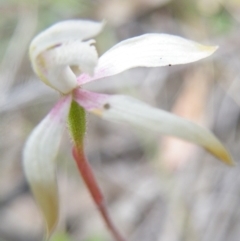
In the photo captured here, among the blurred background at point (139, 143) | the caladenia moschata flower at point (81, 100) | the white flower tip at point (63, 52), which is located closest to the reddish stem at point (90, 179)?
the caladenia moschata flower at point (81, 100)

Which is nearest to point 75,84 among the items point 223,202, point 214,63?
point 223,202

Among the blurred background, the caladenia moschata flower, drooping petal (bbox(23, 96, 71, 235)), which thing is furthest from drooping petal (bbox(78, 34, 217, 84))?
the blurred background

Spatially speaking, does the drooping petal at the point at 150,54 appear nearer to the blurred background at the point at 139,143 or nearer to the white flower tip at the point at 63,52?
the white flower tip at the point at 63,52

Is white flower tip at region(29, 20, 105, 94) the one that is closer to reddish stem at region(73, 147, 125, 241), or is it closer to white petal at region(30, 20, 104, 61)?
white petal at region(30, 20, 104, 61)

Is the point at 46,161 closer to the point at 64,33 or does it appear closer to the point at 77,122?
the point at 77,122

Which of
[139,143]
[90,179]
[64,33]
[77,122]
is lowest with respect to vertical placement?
[139,143]

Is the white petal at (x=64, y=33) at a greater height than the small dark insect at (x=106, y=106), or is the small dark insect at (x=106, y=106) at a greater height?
the white petal at (x=64, y=33)

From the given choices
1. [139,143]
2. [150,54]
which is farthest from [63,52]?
[139,143]
